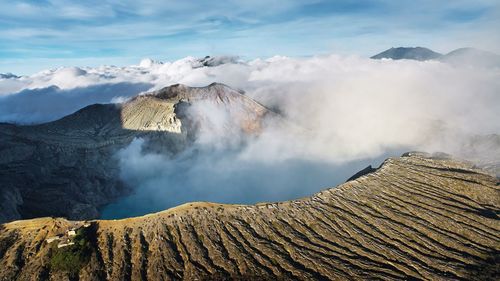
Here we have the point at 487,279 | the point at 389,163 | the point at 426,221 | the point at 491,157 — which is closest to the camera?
the point at 487,279

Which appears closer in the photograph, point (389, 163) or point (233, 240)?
point (233, 240)

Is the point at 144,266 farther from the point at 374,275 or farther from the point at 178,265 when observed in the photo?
the point at 374,275

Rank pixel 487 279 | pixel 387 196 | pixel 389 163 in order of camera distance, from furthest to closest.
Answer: pixel 389 163 < pixel 387 196 < pixel 487 279

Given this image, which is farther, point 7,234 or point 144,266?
point 7,234

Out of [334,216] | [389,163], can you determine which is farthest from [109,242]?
[389,163]

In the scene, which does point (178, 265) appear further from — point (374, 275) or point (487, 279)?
point (487, 279)

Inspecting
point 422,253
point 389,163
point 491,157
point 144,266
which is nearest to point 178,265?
point 144,266
